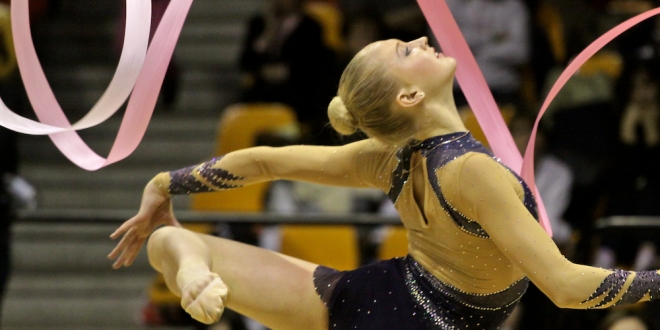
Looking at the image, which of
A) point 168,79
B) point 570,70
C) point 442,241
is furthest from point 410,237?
point 168,79

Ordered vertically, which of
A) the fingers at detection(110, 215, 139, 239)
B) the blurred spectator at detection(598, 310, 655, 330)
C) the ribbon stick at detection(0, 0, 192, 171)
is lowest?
the blurred spectator at detection(598, 310, 655, 330)

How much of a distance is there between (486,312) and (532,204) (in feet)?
0.78

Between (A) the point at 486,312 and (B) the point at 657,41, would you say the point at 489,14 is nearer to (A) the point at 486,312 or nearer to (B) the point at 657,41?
(B) the point at 657,41

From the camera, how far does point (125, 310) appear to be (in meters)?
3.66

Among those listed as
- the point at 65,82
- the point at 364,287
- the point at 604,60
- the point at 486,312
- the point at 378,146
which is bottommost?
the point at 604,60

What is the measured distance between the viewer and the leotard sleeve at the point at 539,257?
1434 mm

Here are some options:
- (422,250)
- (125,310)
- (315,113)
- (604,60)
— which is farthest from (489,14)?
(422,250)

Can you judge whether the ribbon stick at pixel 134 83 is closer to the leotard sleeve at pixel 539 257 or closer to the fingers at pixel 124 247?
the fingers at pixel 124 247

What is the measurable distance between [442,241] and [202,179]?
557mm

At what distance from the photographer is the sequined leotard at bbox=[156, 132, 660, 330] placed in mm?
1446

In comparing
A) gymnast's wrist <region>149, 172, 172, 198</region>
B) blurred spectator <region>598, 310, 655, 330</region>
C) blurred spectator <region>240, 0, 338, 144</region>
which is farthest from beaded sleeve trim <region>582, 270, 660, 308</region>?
blurred spectator <region>240, 0, 338, 144</region>

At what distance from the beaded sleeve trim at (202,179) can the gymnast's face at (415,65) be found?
0.45 metres

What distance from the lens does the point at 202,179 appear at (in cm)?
183

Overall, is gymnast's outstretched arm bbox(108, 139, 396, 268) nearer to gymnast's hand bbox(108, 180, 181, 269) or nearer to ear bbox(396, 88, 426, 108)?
gymnast's hand bbox(108, 180, 181, 269)
